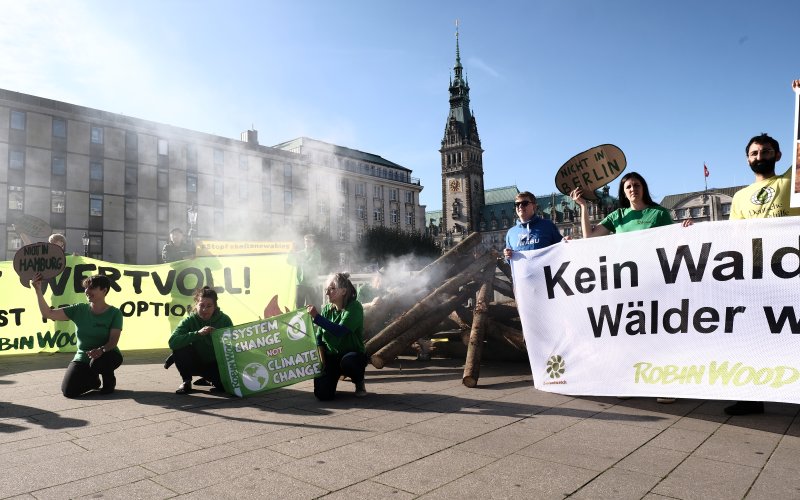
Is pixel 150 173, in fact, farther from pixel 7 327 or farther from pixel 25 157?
pixel 7 327

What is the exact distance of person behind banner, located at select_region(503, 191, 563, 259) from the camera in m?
6.07

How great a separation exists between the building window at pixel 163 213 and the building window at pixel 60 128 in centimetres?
968

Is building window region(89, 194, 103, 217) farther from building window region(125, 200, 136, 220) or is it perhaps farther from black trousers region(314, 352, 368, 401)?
black trousers region(314, 352, 368, 401)

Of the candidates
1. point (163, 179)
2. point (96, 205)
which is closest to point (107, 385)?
point (96, 205)

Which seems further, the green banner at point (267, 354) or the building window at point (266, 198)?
the building window at point (266, 198)

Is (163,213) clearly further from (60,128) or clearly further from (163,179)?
(60,128)

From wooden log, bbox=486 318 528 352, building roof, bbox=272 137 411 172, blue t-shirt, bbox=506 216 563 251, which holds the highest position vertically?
building roof, bbox=272 137 411 172

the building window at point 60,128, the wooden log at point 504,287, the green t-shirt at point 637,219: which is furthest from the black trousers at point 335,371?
the building window at point 60,128

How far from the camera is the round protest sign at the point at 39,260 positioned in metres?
7.39

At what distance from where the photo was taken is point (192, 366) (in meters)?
5.91

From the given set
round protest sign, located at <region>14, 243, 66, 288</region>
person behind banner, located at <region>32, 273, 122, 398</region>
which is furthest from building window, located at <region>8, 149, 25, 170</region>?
person behind banner, located at <region>32, 273, 122, 398</region>

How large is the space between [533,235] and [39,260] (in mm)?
6481

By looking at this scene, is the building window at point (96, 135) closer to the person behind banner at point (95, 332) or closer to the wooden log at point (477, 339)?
the person behind banner at point (95, 332)

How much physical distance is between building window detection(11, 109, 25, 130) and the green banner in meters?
49.6
